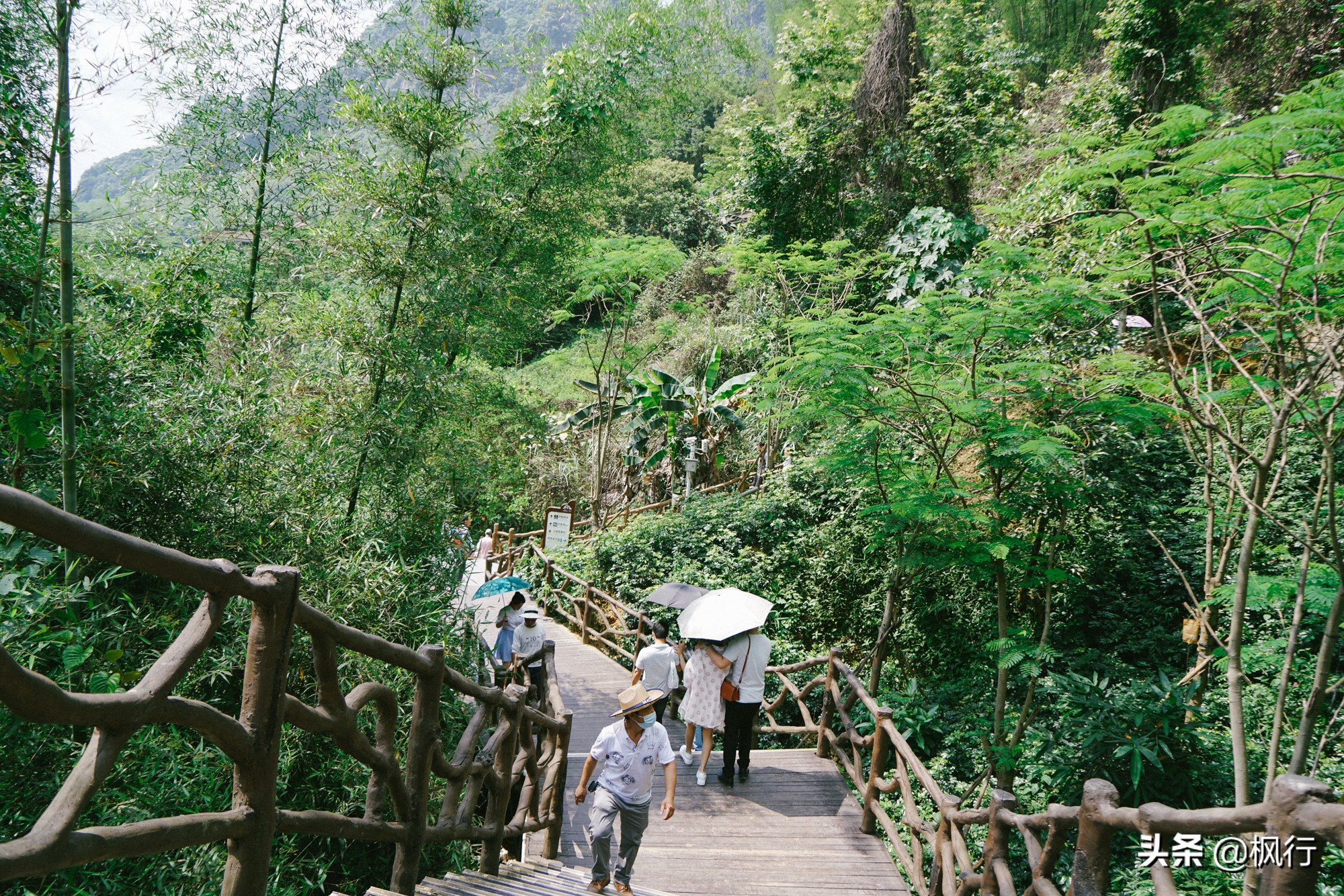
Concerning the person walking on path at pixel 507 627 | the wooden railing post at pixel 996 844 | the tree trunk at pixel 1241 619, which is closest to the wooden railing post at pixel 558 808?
the wooden railing post at pixel 996 844

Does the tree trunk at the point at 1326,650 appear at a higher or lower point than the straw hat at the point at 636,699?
higher

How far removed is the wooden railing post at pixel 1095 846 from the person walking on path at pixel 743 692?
340 cm

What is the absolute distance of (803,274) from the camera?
13062 mm

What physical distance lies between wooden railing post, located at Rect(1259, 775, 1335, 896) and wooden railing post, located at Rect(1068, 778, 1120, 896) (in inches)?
21.9

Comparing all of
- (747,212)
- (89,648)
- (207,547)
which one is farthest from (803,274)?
(89,648)

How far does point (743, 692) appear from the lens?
18.8 ft

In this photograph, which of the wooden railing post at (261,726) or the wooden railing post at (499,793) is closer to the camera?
the wooden railing post at (261,726)

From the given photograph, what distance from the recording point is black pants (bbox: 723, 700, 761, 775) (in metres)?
5.87

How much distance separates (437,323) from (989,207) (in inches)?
201

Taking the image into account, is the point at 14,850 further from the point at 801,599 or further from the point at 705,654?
the point at 801,599

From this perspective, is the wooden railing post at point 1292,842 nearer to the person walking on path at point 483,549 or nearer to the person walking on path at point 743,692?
the person walking on path at point 743,692

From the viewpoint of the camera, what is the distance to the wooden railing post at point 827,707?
6301 mm

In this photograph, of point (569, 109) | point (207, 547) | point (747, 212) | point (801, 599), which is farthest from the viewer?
point (747, 212)

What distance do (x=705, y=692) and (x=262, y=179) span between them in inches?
225
